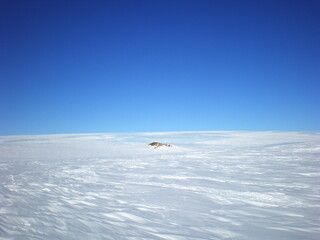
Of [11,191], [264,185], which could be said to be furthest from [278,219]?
[11,191]

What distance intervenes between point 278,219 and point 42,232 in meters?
2.68

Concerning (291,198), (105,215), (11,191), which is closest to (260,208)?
(291,198)

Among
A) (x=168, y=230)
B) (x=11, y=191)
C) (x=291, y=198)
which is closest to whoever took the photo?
(x=168, y=230)

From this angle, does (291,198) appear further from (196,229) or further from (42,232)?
(42,232)

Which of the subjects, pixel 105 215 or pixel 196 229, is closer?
pixel 196 229

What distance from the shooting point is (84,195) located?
11.4 ft

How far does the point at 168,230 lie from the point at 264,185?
8.70 feet

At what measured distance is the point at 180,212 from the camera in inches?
108

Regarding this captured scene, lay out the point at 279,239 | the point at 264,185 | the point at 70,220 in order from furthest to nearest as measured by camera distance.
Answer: the point at 264,185
the point at 70,220
the point at 279,239

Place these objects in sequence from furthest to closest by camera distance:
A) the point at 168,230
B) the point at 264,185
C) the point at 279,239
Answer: the point at 264,185, the point at 168,230, the point at 279,239

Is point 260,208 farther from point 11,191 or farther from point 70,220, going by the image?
point 11,191

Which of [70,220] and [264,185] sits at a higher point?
[264,185]

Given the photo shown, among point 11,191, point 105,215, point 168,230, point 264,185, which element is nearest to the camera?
point 168,230

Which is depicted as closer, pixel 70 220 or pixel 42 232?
pixel 42 232
